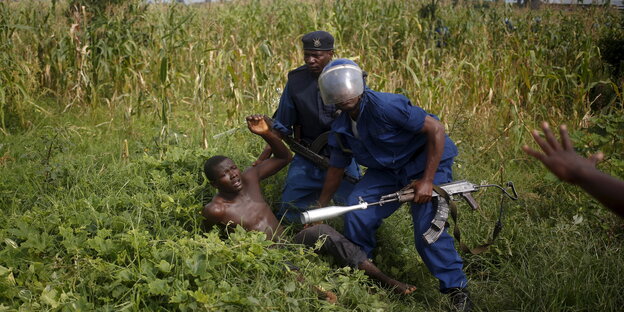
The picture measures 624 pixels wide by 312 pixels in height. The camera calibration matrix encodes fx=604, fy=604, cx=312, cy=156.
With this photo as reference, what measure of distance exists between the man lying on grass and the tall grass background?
100mm

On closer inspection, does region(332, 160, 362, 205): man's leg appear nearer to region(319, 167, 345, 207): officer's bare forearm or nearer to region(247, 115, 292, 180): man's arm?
region(319, 167, 345, 207): officer's bare forearm

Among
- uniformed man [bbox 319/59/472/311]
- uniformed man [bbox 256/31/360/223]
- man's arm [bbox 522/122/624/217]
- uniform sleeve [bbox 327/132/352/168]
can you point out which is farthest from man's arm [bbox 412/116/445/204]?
man's arm [bbox 522/122/624/217]

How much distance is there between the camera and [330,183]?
423 centimetres

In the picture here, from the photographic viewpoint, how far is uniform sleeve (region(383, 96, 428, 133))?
3621 mm

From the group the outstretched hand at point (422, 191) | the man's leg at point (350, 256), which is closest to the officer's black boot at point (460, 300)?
the man's leg at point (350, 256)

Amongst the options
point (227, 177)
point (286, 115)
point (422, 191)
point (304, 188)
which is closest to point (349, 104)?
point (422, 191)

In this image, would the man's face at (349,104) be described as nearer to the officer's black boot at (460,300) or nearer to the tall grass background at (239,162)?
the tall grass background at (239,162)

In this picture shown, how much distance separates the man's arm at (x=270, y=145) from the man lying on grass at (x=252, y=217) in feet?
0.60

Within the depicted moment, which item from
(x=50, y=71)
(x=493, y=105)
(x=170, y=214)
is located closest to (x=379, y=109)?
(x=170, y=214)

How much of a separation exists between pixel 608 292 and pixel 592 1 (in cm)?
540

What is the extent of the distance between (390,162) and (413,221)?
1.33 feet

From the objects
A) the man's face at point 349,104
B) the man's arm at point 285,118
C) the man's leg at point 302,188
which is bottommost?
the man's leg at point 302,188

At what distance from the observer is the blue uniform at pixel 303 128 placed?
4.51 metres

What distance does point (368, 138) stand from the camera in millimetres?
3852
